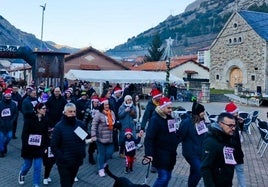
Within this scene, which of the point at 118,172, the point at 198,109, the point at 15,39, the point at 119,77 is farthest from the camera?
the point at 15,39

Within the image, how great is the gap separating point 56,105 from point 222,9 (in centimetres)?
15764

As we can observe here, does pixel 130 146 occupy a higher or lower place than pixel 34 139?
lower

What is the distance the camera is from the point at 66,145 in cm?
612

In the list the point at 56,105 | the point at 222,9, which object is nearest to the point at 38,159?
the point at 56,105

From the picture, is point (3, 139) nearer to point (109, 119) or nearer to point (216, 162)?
point (109, 119)

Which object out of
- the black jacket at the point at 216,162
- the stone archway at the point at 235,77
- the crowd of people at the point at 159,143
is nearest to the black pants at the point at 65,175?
the crowd of people at the point at 159,143

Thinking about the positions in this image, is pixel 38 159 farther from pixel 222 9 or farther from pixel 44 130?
pixel 222 9

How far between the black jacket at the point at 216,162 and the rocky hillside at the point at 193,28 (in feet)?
374

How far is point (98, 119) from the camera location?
8.39 metres

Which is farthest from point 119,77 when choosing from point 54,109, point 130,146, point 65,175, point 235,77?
point 65,175

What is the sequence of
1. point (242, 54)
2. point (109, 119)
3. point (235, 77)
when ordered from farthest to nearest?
point (235, 77)
point (242, 54)
point (109, 119)

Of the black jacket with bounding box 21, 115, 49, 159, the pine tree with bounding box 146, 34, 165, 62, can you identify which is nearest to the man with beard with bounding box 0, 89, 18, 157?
the black jacket with bounding box 21, 115, 49, 159

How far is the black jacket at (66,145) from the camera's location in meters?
6.07

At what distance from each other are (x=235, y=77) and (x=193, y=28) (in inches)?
4032
